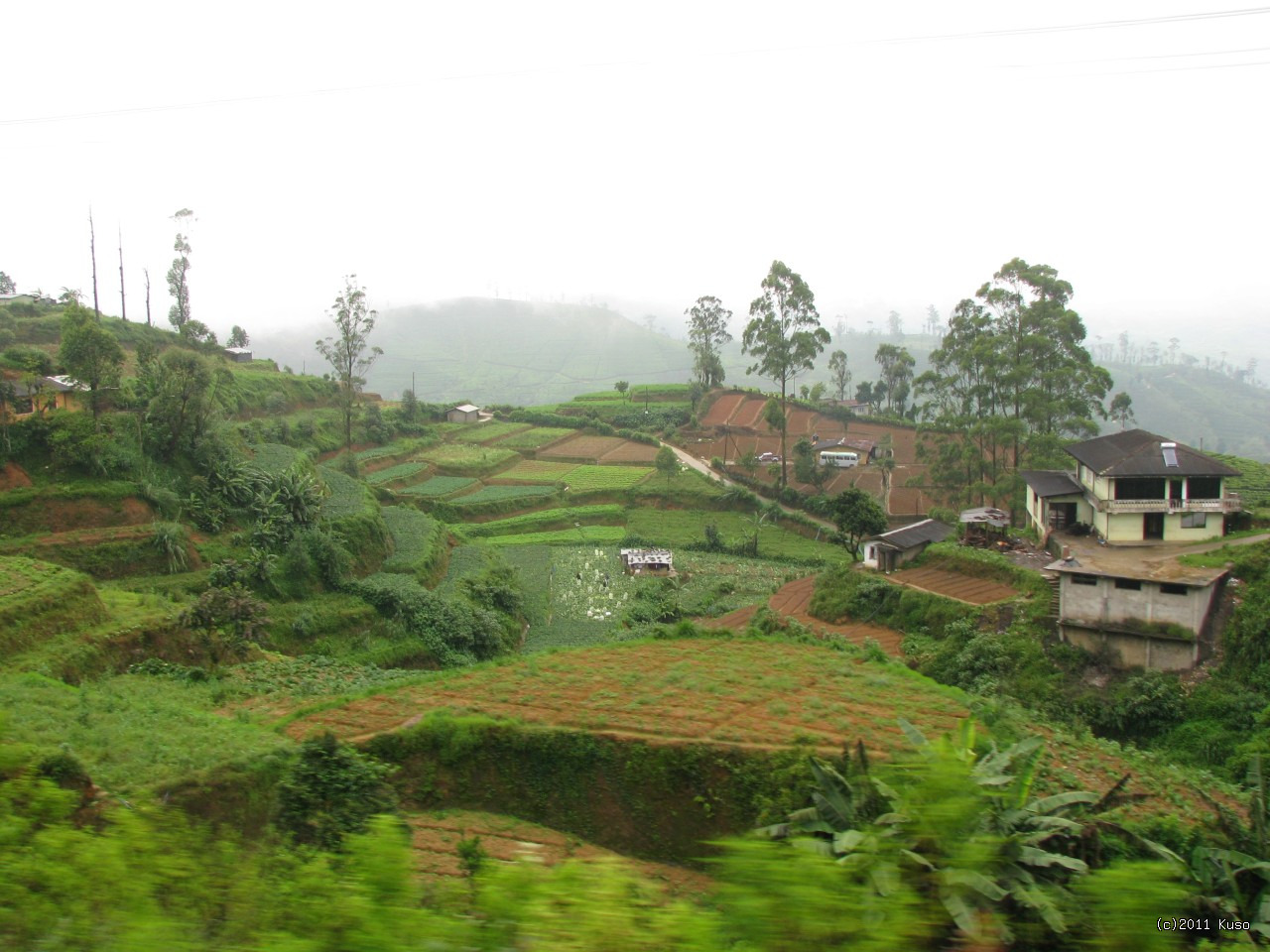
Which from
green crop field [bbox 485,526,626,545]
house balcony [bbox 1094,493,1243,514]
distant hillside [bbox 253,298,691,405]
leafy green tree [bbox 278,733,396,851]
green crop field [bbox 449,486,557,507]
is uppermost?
distant hillside [bbox 253,298,691,405]

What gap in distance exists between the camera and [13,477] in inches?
918

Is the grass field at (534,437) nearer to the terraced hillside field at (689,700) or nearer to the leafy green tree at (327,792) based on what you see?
the terraced hillside field at (689,700)

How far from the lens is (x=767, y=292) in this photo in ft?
147

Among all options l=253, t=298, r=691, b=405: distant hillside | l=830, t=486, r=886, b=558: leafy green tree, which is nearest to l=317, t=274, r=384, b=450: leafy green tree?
l=830, t=486, r=886, b=558: leafy green tree

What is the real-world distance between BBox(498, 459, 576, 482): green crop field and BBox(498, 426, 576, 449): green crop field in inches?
113

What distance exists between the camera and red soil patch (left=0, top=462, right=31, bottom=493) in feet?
75.8

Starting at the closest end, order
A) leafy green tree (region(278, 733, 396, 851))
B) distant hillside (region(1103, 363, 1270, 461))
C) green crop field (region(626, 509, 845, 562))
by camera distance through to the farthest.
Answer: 1. leafy green tree (region(278, 733, 396, 851))
2. green crop field (region(626, 509, 845, 562))
3. distant hillside (region(1103, 363, 1270, 461))

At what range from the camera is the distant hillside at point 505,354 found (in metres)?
143

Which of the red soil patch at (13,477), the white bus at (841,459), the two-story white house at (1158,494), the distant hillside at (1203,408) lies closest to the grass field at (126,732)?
the red soil patch at (13,477)

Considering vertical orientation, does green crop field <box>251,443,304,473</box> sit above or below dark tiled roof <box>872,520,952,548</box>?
above

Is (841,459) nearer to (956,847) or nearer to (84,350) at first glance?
(84,350)

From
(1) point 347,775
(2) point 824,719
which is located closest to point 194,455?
(1) point 347,775

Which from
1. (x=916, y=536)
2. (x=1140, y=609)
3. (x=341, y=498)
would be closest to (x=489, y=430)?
(x=341, y=498)

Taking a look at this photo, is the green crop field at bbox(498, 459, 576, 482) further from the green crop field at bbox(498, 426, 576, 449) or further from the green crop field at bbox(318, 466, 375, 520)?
the green crop field at bbox(318, 466, 375, 520)
